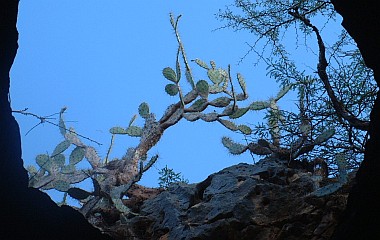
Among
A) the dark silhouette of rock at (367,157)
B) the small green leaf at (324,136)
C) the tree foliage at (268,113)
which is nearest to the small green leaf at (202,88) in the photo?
the tree foliage at (268,113)

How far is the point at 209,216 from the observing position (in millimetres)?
3154

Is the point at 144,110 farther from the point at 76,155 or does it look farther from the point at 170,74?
the point at 76,155

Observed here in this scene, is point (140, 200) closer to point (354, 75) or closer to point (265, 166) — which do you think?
point (265, 166)

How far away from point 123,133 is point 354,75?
166 cm

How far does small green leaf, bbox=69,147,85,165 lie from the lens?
155 inches

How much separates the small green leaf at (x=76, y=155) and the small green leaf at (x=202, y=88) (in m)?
0.87

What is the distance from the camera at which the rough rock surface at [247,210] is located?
10.1ft

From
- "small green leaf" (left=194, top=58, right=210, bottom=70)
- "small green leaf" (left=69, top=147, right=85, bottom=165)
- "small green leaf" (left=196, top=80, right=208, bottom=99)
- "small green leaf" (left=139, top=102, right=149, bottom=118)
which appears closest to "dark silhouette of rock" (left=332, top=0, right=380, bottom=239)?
"small green leaf" (left=196, top=80, right=208, bottom=99)

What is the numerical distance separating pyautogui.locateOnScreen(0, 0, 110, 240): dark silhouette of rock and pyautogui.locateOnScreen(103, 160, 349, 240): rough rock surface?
0.86m

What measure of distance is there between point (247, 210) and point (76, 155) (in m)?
1.31

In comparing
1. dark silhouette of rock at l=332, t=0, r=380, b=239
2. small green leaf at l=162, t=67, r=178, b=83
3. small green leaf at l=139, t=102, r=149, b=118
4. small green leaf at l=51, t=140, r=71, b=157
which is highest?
small green leaf at l=162, t=67, r=178, b=83

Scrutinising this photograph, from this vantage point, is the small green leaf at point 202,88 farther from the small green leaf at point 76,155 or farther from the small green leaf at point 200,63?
the small green leaf at point 76,155

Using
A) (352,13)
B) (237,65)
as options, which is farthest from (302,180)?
(352,13)

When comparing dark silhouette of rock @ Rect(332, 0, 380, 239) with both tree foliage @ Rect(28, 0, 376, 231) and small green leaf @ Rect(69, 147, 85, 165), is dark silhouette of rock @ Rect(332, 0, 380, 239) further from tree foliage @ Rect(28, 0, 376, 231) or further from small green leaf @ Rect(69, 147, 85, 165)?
small green leaf @ Rect(69, 147, 85, 165)
